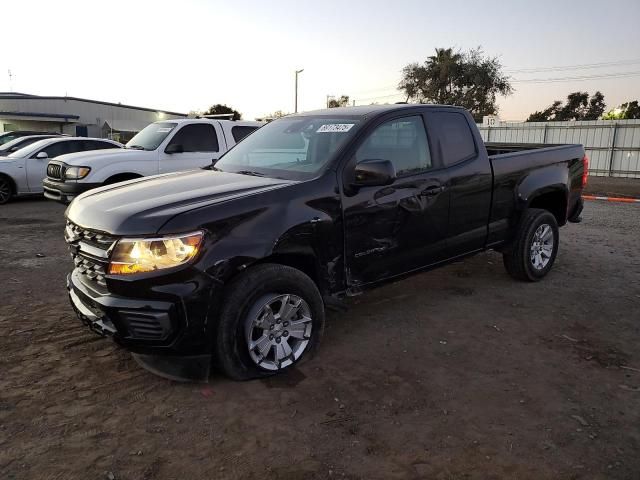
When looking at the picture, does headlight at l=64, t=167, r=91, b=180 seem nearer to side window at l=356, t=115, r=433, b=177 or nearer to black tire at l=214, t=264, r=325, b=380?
side window at l=356, t=115, r=433, b=177

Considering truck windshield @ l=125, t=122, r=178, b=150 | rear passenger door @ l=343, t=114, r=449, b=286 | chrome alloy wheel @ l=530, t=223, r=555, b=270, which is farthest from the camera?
truck windshield @ l=125, t=122, r=178, b=150

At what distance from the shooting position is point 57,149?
12.2 metres

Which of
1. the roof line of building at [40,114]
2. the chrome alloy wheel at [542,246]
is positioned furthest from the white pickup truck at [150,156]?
the roof line of building at [40,114]

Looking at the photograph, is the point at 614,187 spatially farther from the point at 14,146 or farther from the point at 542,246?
the point at 14,146

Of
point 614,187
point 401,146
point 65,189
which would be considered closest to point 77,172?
point 65,189

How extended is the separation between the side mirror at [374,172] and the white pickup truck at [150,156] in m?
5.38

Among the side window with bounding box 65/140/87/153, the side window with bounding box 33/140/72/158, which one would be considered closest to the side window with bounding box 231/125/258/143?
the side window with bounding box 65/140/87/153

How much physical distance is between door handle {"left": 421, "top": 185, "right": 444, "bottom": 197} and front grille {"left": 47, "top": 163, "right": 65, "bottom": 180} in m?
7.12

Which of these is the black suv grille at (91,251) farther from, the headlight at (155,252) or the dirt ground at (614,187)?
the dirt ground at (614,187)

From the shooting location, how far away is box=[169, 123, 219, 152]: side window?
30.4 feet

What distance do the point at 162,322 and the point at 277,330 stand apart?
0.80 meters

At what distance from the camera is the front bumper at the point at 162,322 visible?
2.95m

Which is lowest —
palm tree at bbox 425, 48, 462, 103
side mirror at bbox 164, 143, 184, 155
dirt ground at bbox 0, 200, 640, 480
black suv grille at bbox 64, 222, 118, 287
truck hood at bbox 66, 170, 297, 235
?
dirt ground at bbox 0, 200, 640, 480

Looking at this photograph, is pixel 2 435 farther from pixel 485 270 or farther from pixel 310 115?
pixel 485 270
